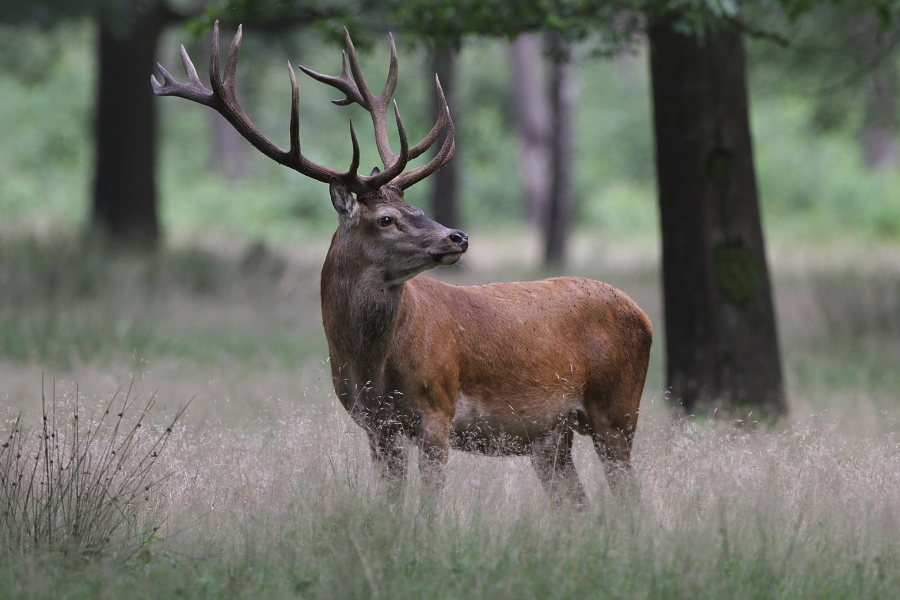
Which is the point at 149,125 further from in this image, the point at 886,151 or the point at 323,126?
the point at 886,151

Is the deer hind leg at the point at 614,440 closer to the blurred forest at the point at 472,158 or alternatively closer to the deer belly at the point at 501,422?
the deer belly at the point at 501,422

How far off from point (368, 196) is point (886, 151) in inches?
1384

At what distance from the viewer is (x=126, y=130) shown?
47.2 ft

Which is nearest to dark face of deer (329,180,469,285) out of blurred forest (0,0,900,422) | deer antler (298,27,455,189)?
deer antler (298,27,455,189)

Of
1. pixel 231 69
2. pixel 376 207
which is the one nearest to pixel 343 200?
pixel 376 207

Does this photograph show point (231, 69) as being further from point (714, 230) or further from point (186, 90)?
point (714, 230)

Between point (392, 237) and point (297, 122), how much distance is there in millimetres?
699

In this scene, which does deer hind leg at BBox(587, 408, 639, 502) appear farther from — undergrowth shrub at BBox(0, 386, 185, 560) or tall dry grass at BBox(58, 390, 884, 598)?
undergrowth shrub at BBox(0, 386, 185, 560)

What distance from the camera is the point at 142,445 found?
4.87m

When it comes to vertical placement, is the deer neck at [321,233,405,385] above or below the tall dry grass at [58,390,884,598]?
above

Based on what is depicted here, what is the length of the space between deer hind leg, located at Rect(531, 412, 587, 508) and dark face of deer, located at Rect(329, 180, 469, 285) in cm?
108

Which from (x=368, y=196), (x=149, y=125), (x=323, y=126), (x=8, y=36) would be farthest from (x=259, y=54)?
(x=323, y=126)

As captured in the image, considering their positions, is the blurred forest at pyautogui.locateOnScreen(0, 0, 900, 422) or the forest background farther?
the blurred forest at pyautogui.locateOnScreen(0, 0, 900, 422)

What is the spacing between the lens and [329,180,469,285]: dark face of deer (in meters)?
4.48
